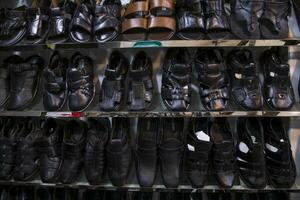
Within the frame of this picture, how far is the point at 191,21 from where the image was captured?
118 centimetres

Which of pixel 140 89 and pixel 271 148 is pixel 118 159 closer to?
pixel 140 89

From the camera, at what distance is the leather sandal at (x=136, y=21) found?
46.6 inches

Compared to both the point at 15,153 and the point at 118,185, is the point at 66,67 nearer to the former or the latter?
the point at 15,153

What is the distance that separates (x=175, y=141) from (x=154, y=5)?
23.3 inches

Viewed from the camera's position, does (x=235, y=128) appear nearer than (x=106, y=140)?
No

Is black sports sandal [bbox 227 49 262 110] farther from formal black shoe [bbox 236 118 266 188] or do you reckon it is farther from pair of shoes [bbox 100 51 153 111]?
pair of shoes [bbox 100 51 153 111]

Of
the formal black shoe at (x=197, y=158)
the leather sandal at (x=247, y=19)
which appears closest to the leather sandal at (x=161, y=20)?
the leather sandal at (x=247, y=19)

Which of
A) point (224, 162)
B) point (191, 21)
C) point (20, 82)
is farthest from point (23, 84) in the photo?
point (224, 162)

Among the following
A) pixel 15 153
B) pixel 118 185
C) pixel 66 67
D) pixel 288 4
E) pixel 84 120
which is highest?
pixel 288 4

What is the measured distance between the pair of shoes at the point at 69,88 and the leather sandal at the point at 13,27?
0.20 metres

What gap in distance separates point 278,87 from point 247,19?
1.06 ft

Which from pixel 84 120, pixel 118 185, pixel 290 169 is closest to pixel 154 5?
pixel 84 120

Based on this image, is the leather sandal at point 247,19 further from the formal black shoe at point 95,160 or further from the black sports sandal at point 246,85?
the formal black shoe at point 95,160

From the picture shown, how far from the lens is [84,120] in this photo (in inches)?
57.9
